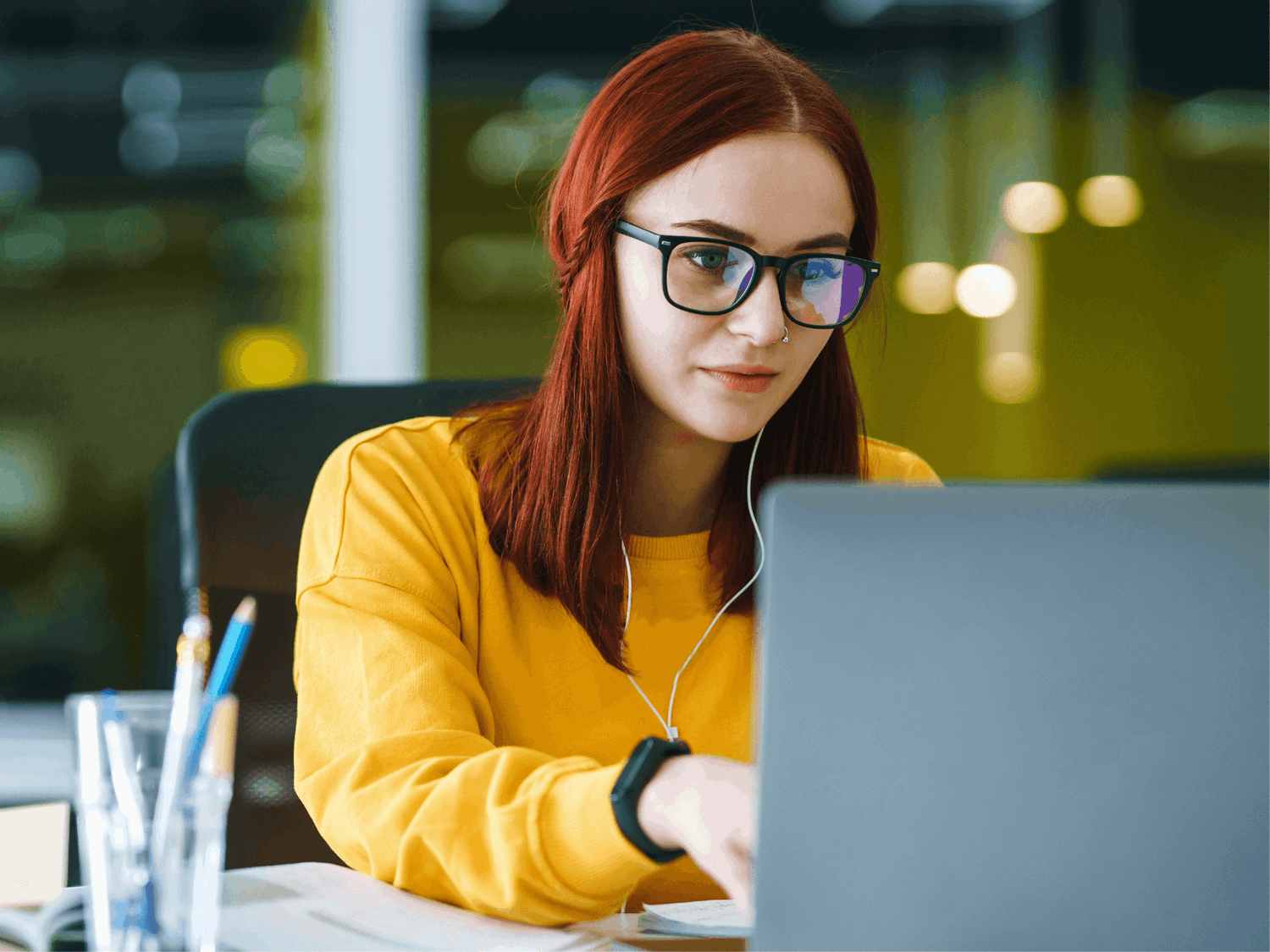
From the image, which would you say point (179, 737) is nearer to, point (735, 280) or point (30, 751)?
point (735, 280)

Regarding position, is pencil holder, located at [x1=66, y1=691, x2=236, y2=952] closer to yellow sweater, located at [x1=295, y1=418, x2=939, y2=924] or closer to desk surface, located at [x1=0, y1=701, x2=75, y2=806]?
yellow sweater, located at [x1=295, y1=418, x2=939, y2=924]

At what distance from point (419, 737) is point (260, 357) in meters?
2.19

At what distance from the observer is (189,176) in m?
2.82

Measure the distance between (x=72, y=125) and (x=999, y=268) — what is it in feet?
8.61

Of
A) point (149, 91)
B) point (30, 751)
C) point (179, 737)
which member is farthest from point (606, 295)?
point (30, 751)

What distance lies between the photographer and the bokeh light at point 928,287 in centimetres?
331

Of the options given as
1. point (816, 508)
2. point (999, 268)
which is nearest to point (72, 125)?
point (999, 268)

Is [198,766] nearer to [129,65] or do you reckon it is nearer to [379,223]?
[379,223]

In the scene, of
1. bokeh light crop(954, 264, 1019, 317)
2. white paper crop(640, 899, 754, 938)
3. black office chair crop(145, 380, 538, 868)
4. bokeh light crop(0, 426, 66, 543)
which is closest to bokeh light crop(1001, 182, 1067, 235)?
bokeh light crop(954, 264, 1019, 317)

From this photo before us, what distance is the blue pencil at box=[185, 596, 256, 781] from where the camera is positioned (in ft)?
1.68

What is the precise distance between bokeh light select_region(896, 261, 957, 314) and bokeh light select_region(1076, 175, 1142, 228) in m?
0.45

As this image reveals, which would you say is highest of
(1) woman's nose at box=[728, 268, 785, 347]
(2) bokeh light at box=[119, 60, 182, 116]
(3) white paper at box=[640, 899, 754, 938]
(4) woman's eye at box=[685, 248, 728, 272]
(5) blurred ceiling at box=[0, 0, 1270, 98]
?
(5) blurred ceiling at box=[0, 0, 1270, 98]

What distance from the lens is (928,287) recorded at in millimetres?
3338

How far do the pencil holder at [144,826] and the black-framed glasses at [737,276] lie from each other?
0.61m
